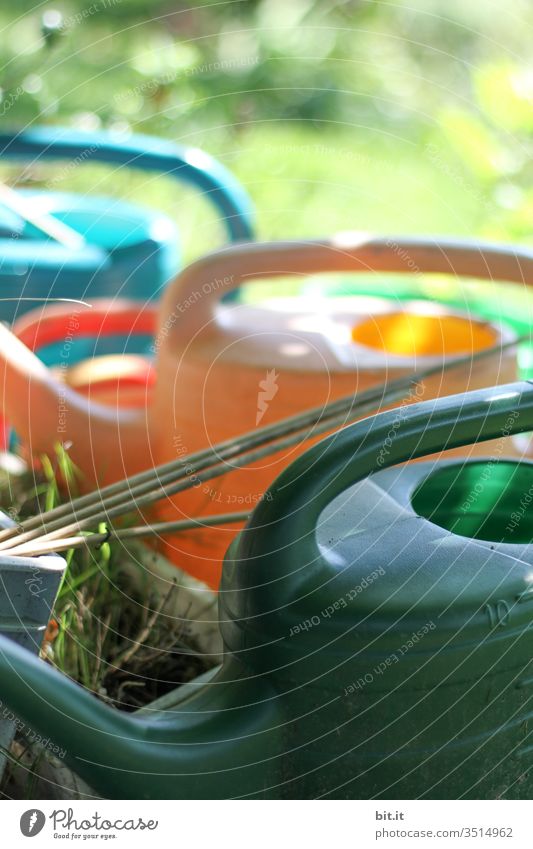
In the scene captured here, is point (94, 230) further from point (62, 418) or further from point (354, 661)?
point (354, 661)

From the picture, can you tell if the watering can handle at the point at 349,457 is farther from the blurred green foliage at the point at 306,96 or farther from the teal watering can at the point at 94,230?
the blurred green foliage at the point at 306,96

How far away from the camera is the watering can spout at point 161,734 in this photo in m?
0.40

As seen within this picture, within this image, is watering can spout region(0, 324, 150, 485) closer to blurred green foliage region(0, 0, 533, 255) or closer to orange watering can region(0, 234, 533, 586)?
orange watering can region(0, 234, 533, 586)

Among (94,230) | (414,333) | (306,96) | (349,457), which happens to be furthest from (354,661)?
(306,96)

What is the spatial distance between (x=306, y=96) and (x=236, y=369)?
159cm

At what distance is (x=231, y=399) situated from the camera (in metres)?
0.70

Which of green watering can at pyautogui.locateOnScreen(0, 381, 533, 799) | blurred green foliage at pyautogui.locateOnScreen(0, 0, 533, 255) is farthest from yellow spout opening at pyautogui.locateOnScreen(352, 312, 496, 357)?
blurred green foliage at pyautogui.locateOnScreen(0, 0, 533, 255)

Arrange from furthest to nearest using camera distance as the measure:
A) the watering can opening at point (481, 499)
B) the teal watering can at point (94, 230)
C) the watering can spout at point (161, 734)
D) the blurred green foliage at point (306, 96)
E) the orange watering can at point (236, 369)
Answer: the blurred green foliage at point (306, 96) → the teal watering can at point (94, 230) → the orange watering can at point (236, 369) → the watering can opening at point (481, 499) → the watering can spout at point (161, 734)

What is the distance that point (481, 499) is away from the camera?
561 mm

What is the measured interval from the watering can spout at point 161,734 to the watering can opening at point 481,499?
0.47 feet

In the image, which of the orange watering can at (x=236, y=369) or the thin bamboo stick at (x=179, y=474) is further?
the orange watering can at (x=236, y=369)
